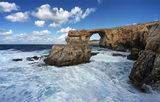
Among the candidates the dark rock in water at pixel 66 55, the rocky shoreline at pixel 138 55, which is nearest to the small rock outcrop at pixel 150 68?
the rocky shoreline at pixel 138 55

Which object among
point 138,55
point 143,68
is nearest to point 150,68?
point 143,68

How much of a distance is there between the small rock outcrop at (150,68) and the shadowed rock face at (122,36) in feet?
57.4

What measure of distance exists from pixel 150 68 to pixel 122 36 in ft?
79.3

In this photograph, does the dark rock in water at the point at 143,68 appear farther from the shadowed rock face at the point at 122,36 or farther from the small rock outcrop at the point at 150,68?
the shadowed rock face at the point at 122,36

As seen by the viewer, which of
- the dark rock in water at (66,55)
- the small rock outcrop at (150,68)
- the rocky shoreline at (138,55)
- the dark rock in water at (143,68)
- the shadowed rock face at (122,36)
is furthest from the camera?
the shadowed rock face at (122,36)

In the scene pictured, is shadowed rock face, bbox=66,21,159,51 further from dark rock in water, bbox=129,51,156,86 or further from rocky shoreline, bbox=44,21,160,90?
dark rock in water, bbox=129,51,156,86

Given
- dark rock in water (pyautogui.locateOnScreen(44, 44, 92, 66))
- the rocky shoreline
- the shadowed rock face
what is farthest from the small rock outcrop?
the shadowed rock face

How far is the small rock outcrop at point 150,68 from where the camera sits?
4.15 metres

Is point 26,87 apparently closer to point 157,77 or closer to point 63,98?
point 63,98

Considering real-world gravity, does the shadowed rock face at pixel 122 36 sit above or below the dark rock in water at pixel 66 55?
above

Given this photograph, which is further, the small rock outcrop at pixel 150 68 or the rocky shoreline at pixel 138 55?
the rocky shoreline at pixel 138 55

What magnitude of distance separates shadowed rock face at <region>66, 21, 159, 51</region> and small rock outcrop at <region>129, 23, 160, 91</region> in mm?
17509

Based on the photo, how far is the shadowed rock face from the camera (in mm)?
20995

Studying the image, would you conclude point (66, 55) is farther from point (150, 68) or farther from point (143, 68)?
point (150, 68)
